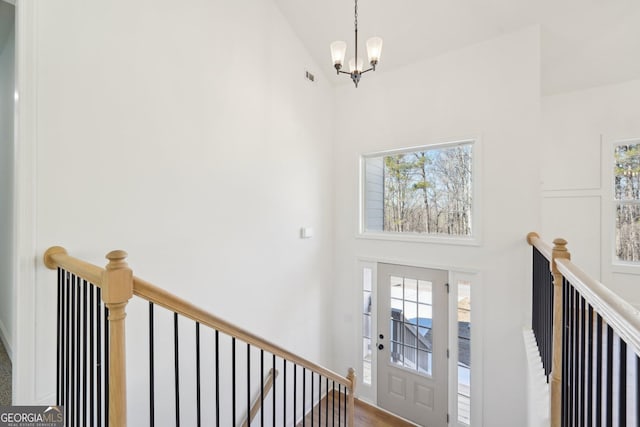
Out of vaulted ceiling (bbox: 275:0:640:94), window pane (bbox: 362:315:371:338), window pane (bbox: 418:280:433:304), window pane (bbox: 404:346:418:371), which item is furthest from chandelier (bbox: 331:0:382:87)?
window pane (bbox: 404:346:418:371)

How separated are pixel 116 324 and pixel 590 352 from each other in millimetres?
1699

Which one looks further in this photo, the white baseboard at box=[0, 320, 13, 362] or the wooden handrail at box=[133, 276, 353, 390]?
the white baseboard at box=[0, 320, 13, 362]

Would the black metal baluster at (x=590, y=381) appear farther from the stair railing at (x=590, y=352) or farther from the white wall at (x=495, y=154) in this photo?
the white wall at (x=495, y=154)

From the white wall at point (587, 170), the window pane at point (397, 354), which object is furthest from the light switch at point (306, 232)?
the white wall at point (587, 170)

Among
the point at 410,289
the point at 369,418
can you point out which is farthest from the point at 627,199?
the point at 369,418

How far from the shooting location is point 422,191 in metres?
3.82

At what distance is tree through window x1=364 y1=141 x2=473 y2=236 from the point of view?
11.4 ft

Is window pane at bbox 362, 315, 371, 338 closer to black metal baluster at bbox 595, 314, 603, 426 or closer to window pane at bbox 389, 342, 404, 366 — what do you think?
window pane at bbox 389, 342, 404, 366

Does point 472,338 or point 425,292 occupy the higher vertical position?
point 425,292

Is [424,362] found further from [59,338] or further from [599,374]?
[59,338]

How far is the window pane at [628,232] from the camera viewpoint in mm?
3396

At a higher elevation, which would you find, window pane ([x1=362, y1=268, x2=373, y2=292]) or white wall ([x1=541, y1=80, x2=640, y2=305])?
white wall ([x1=541, y1=80, x2=640, y2=305])

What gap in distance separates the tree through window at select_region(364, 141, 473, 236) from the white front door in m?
0.59

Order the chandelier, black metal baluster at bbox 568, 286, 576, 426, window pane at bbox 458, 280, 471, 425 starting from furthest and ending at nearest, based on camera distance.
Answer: window pane at bbox 458, 280, 471, 425, the chandelier, black metal baluster at bbox 568, 286, 576, 426
